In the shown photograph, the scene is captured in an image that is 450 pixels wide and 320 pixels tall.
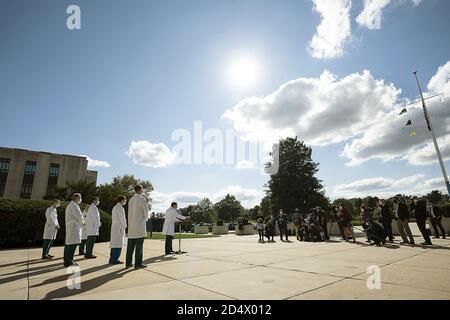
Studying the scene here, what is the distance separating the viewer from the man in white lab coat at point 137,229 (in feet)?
20.9

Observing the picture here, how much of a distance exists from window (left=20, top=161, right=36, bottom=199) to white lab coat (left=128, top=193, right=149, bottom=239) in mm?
48692

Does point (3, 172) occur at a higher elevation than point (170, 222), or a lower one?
higher

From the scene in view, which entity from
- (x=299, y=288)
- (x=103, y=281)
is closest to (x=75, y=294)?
(x=103, y=281)

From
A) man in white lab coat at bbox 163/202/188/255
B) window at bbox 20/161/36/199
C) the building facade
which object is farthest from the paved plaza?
window at bbox 20/161/36/199

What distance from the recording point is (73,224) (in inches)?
288

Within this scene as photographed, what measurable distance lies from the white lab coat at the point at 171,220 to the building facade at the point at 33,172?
41.6 m

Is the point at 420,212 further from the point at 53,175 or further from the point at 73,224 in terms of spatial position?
the point at 53,175

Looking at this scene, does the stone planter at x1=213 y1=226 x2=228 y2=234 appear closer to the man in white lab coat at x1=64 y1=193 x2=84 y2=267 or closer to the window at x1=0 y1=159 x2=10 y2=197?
the man in white lab coat at x1=64 y1=193 x2=84 y2=267

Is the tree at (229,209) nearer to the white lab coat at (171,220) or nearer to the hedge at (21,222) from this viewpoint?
the hedge at (21,222)

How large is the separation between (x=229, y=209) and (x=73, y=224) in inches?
4228

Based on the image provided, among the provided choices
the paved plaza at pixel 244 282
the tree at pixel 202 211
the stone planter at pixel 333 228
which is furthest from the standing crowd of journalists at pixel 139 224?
the tree at pixel 202 211

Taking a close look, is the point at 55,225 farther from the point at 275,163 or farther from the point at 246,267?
the point at 275,163

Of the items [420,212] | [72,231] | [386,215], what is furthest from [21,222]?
[420,212]
